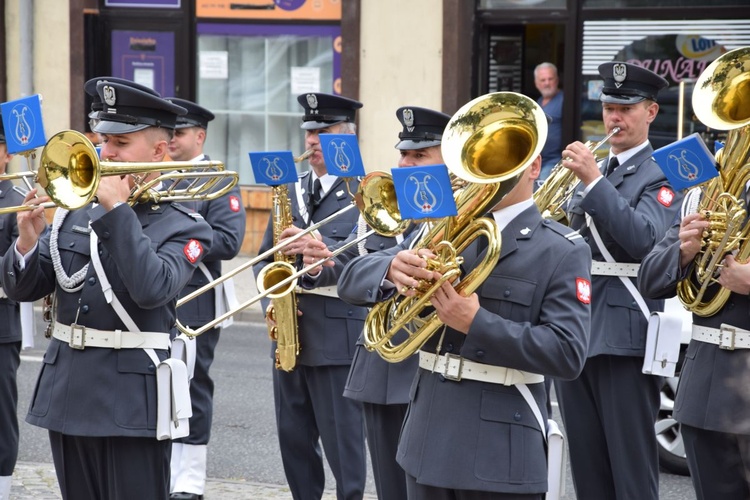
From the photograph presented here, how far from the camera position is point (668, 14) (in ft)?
42.8

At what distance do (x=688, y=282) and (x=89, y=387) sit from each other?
223 cm

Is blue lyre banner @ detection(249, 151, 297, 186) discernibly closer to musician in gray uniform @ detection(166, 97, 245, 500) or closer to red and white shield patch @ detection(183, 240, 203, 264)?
musician in gray uniform @ detection(166, 97, 245, 500)

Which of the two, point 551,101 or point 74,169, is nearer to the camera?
point 74,169

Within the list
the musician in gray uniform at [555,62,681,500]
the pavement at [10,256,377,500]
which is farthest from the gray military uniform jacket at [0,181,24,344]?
the musician in gray uniform at [555,62,681,500]

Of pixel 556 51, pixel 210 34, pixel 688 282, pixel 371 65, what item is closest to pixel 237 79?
pixel 210 34

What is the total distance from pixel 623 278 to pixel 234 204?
217cm

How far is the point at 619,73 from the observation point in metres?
6.07

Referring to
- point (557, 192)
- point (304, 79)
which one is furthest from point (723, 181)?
point (304, 79)

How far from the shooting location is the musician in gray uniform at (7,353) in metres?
6.28

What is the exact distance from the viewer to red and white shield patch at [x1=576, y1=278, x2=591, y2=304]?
166 inches

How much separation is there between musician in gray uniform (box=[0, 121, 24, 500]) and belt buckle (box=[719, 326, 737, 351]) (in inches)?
128

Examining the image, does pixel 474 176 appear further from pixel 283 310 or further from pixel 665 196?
pixel 283 310

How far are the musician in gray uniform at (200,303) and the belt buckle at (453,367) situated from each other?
110 inches

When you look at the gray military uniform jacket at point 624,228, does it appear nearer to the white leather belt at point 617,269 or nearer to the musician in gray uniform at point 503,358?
the white leather belt at point 617,269
